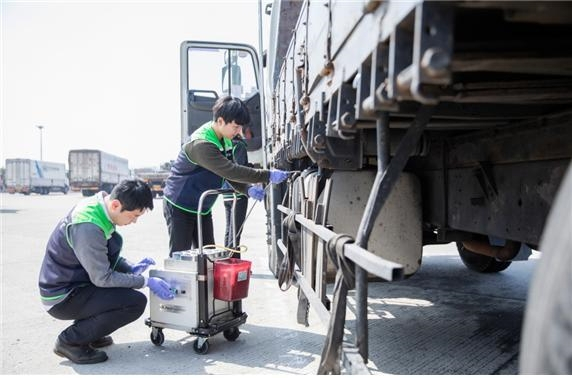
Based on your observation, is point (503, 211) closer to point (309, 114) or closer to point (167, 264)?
point (309, 114)

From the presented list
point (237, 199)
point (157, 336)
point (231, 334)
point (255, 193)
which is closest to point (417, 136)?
point (231, 334)

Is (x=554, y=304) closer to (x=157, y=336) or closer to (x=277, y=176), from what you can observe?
(x=157, y=336)

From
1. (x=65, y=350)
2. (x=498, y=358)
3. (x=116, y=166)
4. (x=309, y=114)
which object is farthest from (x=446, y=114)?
(x=116, y=166)

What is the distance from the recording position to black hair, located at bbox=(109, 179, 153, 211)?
3.08 m

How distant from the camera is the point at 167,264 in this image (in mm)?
3330

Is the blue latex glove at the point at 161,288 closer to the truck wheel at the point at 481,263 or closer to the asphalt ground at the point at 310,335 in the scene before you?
the asphalt ground at the point at 310,335

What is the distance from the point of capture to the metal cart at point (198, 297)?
316cm

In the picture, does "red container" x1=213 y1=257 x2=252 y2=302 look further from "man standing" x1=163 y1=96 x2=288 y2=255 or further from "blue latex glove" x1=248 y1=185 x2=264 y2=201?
"blue latex glove" x1=248 y1=185 x2=264 y2=201

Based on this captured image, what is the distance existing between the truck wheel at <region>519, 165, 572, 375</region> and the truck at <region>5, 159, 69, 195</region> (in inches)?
1585

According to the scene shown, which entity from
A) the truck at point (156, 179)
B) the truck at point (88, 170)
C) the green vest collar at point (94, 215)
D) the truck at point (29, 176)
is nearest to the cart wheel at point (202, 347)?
the green vest collar at point (94, 215)

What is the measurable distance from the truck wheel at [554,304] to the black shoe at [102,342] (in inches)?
→ 122

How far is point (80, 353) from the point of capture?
3053mm

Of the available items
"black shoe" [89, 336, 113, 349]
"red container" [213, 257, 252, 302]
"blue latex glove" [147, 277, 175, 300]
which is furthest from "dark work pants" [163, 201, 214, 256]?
"black shoe" [89, 336, 113, 349]

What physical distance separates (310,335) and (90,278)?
1.61 m
